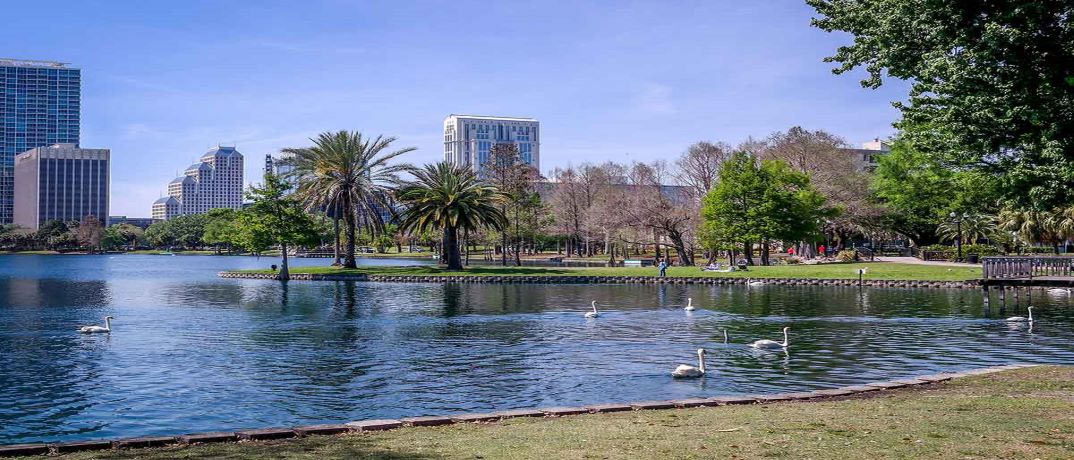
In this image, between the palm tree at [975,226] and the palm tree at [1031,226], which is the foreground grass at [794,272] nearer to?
the palm tree at [975,226]

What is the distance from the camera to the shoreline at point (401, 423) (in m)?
13.1

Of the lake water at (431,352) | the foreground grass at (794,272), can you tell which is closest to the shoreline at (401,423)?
the lake water at (431,352)

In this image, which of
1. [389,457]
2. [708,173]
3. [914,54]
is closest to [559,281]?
[708,173]

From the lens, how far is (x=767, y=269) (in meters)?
74.8

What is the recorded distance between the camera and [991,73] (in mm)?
16219

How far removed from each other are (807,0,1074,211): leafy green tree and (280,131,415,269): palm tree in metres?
64.7

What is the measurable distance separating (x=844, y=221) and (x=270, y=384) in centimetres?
8084

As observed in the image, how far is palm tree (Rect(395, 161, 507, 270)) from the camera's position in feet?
259

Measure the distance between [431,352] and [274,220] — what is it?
6102 cm

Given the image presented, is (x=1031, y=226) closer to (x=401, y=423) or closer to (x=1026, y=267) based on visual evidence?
(x=1026, y=267)

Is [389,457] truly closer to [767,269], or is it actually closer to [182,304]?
[182,304]

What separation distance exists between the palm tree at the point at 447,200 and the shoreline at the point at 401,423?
62022mm

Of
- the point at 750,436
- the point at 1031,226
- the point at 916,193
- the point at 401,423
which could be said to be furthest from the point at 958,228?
the point at 401,423

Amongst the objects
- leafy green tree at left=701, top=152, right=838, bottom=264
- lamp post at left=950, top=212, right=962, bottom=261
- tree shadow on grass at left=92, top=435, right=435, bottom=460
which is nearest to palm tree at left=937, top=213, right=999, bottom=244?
lamp post at left=950, top=212, right=962, bottom=261
